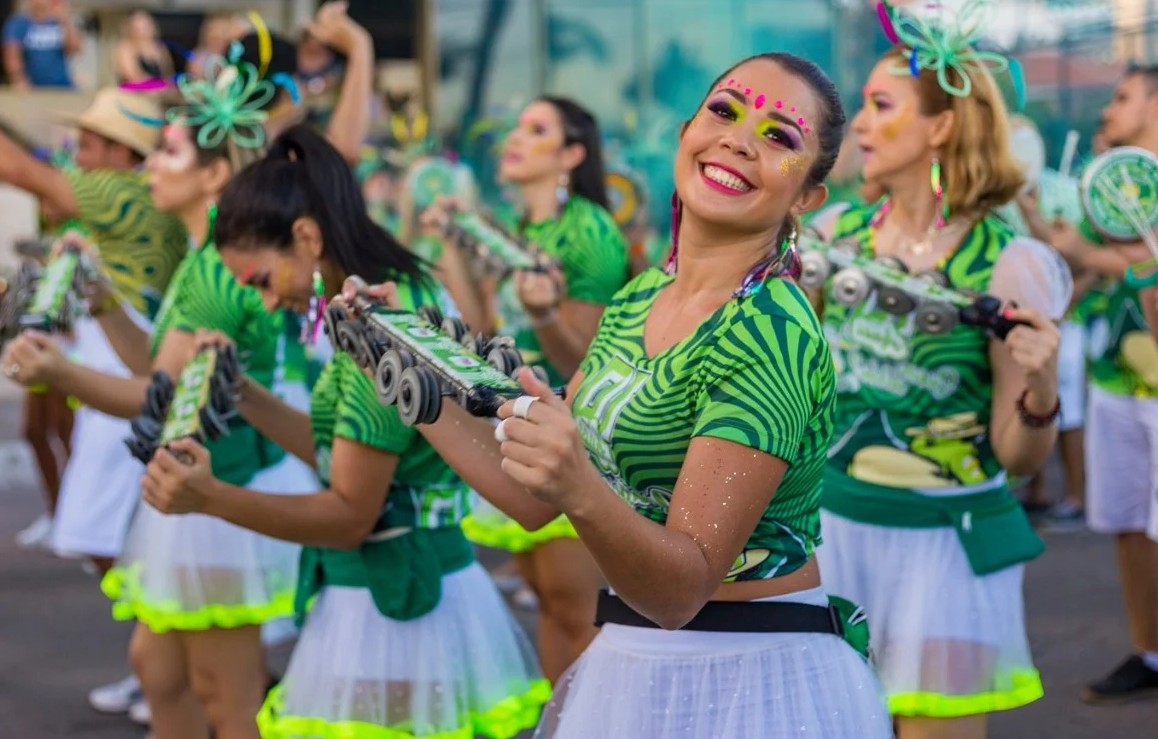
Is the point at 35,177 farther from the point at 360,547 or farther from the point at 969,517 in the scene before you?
the point at 969,517

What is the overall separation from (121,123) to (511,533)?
1975mm

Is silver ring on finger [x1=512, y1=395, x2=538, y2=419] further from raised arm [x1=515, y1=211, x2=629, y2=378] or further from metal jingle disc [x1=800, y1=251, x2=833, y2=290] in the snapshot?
raised arm [x1=515, y1=211, x2=629, y2=378]

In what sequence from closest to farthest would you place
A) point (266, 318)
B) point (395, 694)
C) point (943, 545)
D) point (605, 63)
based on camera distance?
point (395, 694), point (943, 545), point (266, 318), point (605, 63)

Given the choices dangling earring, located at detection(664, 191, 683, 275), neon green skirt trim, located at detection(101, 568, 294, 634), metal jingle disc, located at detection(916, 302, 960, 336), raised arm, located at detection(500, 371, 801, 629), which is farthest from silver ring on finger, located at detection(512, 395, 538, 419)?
neon green skirt trim, located at detection(101, 568, 294, 634)

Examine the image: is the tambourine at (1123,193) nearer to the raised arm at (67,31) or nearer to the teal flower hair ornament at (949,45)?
the teal flower hair ornament at (949,45)

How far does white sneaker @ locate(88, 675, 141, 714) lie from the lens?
5.80m

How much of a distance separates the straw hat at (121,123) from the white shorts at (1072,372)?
5216 millimetres

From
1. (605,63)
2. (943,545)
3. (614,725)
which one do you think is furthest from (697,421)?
(605,63)

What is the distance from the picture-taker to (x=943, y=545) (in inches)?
145

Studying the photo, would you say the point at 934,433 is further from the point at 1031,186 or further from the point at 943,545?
the point at 1031,186

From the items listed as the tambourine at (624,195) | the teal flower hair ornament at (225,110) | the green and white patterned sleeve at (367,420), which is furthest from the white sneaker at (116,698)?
the tambourine at (624,195)

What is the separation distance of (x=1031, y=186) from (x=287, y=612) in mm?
3268

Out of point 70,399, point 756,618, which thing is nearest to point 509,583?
point 70,399

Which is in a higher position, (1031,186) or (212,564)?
(1031,186)
